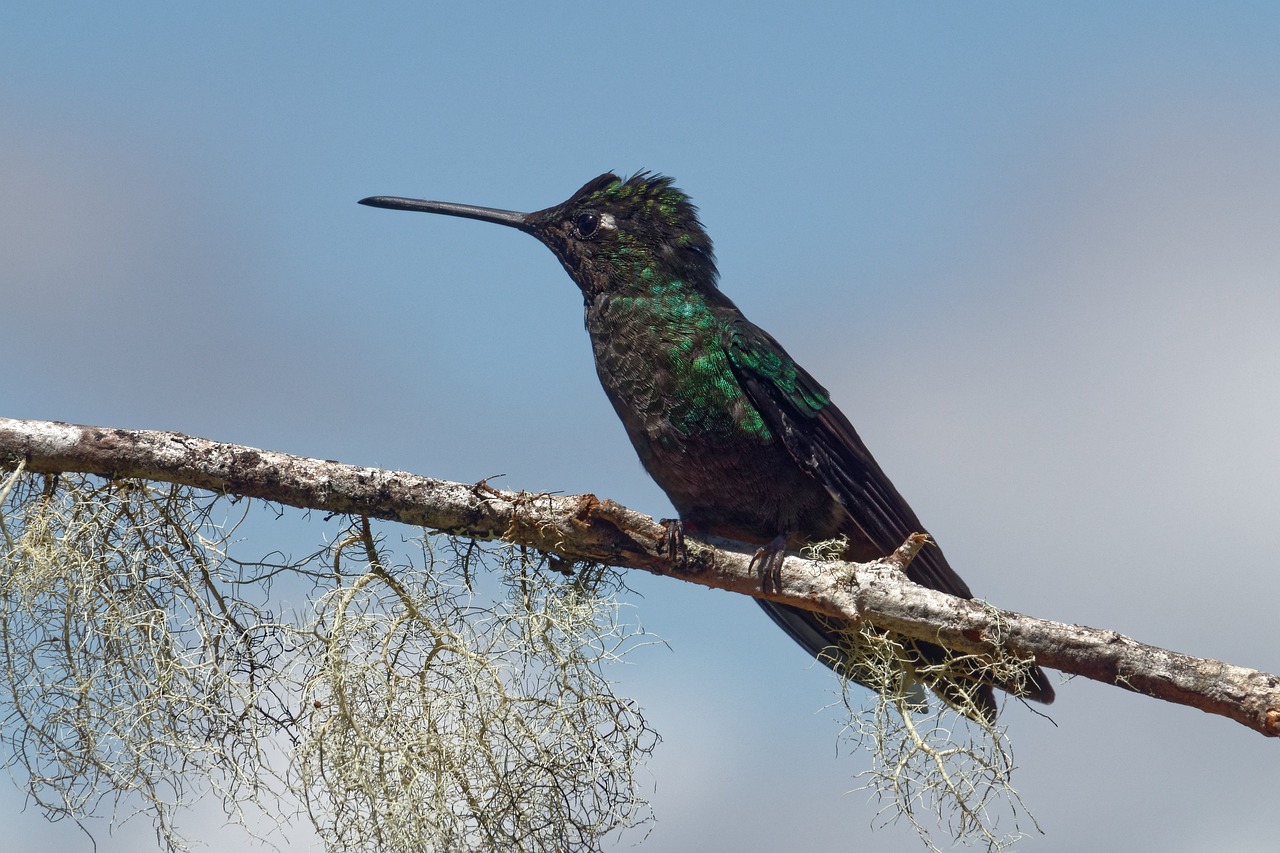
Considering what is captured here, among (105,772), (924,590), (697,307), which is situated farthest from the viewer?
(697,307)

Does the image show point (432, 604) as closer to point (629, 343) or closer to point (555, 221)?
point (629, 343)

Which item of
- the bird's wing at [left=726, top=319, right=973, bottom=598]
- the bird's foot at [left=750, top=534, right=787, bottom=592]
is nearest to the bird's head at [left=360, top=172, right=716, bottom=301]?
the bird's wing at [left=726, top=319, right=973, bottom=598]

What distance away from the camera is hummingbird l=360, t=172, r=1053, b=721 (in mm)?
4254

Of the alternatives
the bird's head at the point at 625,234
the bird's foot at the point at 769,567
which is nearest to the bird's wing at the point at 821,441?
the bird's head at the point at 625,234

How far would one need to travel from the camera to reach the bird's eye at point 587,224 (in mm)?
5035

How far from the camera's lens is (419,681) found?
3309mm

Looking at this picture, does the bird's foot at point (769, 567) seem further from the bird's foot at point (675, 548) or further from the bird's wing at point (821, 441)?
the bird's wing at point (821, 441)

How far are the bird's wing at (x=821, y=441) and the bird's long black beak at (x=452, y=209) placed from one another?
4.44 ft

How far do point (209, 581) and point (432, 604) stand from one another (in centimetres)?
61

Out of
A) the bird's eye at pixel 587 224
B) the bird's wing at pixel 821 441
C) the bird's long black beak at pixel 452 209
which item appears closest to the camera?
the bird's wing at pixel 821 441

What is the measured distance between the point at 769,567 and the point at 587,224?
6.65 feet

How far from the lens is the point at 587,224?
507 cm

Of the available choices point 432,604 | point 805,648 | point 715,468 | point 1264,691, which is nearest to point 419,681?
point 432,604

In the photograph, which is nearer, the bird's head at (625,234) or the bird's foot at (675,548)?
the bird's foot at (675,548)
